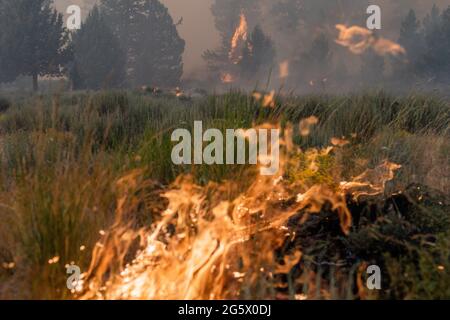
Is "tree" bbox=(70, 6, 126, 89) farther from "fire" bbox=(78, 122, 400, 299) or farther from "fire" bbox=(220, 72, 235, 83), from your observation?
"fire" bbox=(78, 122, 400, 299)

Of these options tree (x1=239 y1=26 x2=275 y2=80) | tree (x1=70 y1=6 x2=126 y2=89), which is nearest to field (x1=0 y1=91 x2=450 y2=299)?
tree (x1=70 y1=6 x2=126 y2=89)

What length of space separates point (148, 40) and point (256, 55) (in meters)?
8.39

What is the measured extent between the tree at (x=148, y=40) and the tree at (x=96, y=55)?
18.0 feet

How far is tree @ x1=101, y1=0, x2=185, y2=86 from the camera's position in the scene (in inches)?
1715

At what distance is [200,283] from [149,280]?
0.26 m

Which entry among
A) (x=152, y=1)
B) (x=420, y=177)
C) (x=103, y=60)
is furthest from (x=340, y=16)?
(x=420, y=177)

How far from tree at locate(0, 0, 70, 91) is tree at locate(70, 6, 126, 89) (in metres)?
1.05

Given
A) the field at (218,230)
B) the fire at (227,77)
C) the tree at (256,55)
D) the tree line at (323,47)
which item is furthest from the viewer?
the fire at (227,77)

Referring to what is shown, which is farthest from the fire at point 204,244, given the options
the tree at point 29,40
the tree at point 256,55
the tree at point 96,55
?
the tree at point 256,55

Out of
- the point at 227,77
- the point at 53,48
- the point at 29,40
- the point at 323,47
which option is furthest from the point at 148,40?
the point at 323,47

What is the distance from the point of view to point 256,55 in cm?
4569

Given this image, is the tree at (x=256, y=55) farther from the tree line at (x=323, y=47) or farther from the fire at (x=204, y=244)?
the fire at (x=204, y=244)

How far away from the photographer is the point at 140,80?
42.8m

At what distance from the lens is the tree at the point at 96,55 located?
3619 cm
